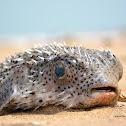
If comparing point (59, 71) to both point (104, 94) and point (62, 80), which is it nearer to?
point (62, 80)

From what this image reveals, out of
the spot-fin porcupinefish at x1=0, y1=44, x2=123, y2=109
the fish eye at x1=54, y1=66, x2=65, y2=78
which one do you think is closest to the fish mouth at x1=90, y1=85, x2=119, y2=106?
the spot-fin porcupinefish at x1=0, y1=44, x2=123, y2=109

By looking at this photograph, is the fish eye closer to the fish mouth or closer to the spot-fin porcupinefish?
the spot-fin porcupinefish

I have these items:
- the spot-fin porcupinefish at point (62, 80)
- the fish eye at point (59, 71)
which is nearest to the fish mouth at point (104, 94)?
the spot-fin porcupinefish at point (62, 80)

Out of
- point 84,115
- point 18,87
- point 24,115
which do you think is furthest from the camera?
point 18,87

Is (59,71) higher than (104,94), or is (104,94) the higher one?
(59,71)

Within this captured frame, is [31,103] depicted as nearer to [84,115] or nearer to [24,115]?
[24,115]

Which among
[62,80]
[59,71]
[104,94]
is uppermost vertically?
[59,71]

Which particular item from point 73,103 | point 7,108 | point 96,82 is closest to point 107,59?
point 96,82

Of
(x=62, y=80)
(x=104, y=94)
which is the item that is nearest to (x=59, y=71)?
(x=62, y=80)
